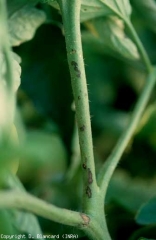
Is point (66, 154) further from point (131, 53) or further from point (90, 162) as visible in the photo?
point (90, 162)

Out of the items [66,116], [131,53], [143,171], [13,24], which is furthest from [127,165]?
[13,24]

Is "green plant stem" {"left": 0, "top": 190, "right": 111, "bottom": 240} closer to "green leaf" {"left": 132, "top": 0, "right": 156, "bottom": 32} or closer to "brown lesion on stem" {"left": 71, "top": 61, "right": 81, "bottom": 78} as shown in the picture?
"brown lesion on stem" {"left": 71, "top": 61, "right": 81, "bottom": 78}

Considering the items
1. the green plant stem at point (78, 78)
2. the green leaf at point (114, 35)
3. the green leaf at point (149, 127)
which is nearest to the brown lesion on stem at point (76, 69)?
the green plant stem at point (78, 78)

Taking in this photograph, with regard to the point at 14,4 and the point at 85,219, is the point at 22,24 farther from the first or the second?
the point at 85,219

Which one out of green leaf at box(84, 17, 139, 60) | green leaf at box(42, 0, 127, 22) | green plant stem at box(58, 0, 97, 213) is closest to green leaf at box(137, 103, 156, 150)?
green leaf at box(84, 17, 139, 60)

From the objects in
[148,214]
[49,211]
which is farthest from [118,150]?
[49,211]

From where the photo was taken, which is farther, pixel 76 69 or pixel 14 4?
pixel 14 4
